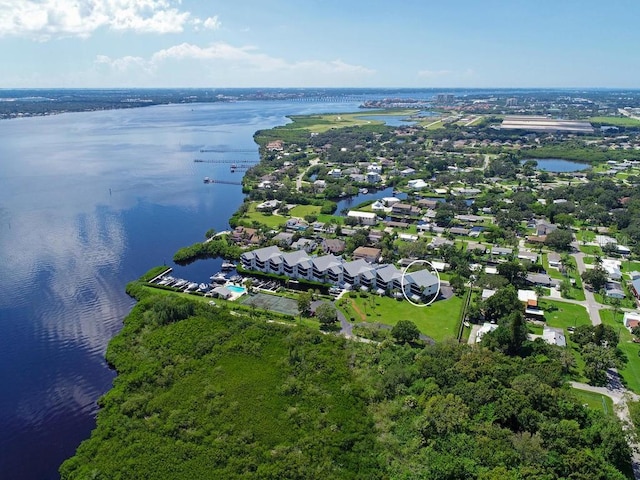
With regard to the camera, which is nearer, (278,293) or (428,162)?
(278,293)

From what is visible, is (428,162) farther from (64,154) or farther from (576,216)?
(64,154)

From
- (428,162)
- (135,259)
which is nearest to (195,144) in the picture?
(428,162)

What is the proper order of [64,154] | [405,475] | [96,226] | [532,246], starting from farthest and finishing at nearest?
[64,154]
[96,226]
[532,246]
[405,475]

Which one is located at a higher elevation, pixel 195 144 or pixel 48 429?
pixel 195 144

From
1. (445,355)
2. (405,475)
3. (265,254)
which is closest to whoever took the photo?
(405,475)

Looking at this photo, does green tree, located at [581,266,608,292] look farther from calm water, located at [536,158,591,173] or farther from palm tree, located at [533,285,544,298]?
calm water, located at [536,158,591,173]

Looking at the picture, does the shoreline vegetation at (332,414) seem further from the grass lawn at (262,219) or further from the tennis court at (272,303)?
the grass lawn at (262,219)
